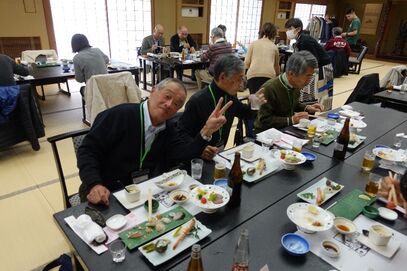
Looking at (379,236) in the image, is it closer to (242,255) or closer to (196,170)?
(242,255)

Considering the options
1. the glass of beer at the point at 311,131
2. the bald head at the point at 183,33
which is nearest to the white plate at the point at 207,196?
the glass of beer at the point at 311,131

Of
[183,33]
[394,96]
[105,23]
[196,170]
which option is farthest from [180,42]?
[196,170]

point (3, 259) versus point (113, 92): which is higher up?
point (113, 92)

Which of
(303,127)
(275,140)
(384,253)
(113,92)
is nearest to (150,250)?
(384,253)

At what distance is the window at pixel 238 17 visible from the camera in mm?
8656

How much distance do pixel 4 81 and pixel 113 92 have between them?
1.20 meters

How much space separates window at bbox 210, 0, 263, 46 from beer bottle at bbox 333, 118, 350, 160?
7.50m

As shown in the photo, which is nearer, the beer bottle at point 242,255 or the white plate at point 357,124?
the beer bottle at point 242,255

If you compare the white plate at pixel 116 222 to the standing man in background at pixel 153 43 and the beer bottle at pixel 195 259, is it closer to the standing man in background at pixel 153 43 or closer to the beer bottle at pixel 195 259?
the beer bottle at pixel 195 259

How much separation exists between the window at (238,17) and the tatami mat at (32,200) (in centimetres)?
594

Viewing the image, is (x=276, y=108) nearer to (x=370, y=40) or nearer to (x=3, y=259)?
(x=3, y=259)

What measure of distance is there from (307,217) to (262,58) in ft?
10.2

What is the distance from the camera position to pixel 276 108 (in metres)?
2.53

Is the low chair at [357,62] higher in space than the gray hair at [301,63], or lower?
lower
